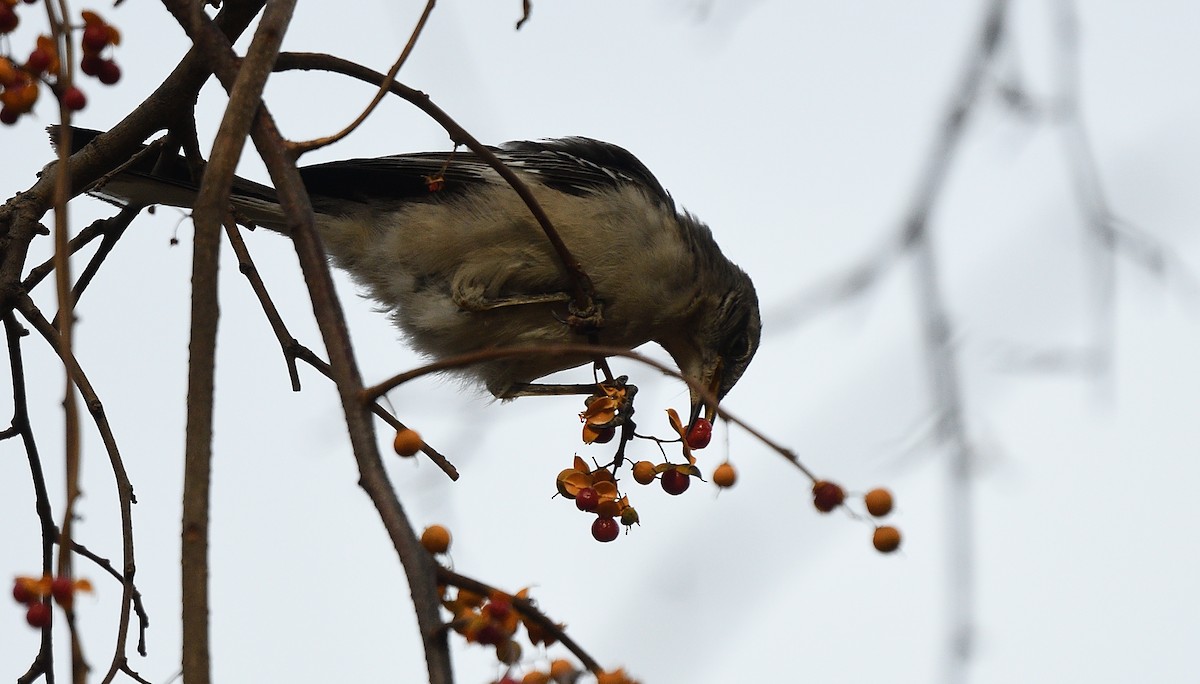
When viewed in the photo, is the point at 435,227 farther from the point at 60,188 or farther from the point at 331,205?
the point at 60,188

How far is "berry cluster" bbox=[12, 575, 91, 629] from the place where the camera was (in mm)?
1833

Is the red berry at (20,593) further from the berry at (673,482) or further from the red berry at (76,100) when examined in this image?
the berry at (673,482)

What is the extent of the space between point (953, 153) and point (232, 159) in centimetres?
142

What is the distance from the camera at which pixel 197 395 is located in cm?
180

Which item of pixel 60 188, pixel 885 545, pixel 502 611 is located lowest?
pixel 885 545

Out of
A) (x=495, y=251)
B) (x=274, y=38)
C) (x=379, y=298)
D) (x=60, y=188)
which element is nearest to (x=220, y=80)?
(x=274, y=38)

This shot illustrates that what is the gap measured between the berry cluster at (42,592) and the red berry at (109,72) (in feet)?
4.20

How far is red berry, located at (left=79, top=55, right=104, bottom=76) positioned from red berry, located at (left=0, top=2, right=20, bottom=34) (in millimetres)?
333

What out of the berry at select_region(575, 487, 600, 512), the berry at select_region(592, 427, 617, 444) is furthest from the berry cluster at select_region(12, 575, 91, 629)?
the berry at select_region(592, 427, 617, 444)

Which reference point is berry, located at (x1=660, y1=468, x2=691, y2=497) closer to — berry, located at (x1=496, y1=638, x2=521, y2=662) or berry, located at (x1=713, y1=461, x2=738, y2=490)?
berry, located at (x1=713, y1=461, x2=738, y2=490)

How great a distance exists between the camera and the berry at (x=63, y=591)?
5.99ft

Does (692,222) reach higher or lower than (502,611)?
higher

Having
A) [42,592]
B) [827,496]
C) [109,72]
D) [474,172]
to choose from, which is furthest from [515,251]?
[42,592]

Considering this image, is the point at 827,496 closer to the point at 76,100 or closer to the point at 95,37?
the point at 76,100
